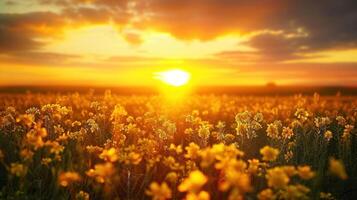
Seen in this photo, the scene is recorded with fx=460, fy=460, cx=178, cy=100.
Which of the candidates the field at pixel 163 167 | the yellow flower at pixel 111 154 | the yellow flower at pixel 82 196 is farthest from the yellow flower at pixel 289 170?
the yellow flower at pixel 82 196

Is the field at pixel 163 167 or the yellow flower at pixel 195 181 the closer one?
the yellow flower at pixel 195 181

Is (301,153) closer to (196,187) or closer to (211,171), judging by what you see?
(211,171)

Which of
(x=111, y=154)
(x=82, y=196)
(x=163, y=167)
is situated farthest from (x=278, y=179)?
(x=163, y=167)

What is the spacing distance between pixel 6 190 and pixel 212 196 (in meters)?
2.77

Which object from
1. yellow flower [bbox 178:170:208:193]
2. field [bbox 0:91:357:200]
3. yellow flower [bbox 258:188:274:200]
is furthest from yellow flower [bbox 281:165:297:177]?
yellow flower [bbox 178:170:208:193]

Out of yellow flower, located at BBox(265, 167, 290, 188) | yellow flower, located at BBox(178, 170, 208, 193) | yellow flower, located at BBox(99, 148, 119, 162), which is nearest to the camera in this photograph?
yellow flower, located at BBox(178, 170, 208, 193)

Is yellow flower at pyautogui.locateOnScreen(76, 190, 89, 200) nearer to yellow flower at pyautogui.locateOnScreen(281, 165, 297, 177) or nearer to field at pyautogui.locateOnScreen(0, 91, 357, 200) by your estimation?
field at pyautogui.locateOnScreen(0, 91, 357, 200)

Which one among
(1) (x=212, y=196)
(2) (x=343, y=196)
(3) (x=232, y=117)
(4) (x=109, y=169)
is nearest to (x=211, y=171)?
(1) (x=212, y=196)

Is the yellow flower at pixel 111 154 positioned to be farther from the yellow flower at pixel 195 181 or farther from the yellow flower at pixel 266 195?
the yellow flower at pixel 266 195

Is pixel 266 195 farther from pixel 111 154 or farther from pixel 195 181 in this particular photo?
pixel 111 154

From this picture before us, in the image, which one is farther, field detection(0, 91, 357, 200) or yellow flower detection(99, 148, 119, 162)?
yellow flower detection(99, 148, 119, 162)

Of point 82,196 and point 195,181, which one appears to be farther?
point 82,196

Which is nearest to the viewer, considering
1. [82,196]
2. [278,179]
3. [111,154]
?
[278,179]

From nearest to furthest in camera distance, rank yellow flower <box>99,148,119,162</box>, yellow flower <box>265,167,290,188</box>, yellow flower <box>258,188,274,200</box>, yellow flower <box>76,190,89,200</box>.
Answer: yellow flower <box>265,167,290,188</box>, yellow flower <box>258,188,274,200</box>, yellow flower <box>99,148,119,162</box>, yellow flower <box>76,190,89,200</box>
